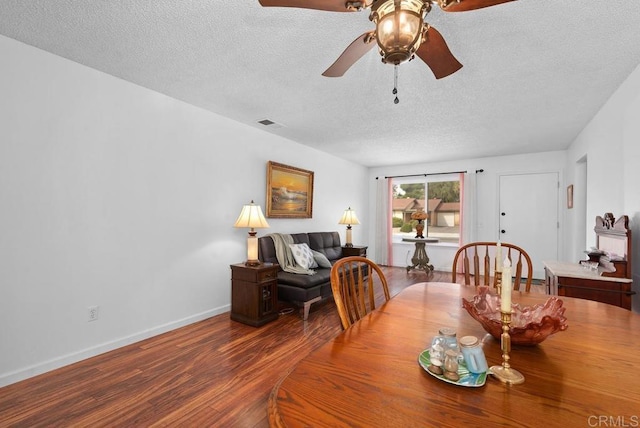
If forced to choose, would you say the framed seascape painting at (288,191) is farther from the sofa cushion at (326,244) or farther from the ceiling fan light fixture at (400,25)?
the ceiling fan light fixture at (400,25)

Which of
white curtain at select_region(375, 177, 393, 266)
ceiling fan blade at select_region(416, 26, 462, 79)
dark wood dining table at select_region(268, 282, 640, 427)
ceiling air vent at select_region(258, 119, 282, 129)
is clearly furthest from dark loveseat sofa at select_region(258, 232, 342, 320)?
white curtain at select_region(375, 177, 393, 266)

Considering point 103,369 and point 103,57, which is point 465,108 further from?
point 103,369

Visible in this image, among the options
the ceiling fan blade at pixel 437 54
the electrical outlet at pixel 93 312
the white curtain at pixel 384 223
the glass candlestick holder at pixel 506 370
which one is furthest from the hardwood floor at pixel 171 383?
the white curtain at pixel 384 223

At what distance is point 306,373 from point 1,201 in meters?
2.57

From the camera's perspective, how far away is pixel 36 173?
A: 2.17 m

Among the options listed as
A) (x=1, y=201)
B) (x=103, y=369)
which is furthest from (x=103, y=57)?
(x=103, y=369)

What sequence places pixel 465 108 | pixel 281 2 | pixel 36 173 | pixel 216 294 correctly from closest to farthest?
1. pixel 281 2
2. pixel 36 173
3. pixel 465 108
4. pixel 216 294

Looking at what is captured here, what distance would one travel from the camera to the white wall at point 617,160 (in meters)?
2.29

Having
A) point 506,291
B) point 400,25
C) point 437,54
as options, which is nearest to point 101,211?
point 400,25

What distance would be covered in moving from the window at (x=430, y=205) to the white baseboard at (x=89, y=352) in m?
4.89

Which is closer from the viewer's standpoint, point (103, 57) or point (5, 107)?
point (5, 107)

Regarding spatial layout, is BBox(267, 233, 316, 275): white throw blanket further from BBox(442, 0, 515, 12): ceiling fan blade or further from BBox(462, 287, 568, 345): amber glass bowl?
BBox(442, 0, 515, 12): ceiling fan blade

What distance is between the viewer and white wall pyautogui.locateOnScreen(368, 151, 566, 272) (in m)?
5.27

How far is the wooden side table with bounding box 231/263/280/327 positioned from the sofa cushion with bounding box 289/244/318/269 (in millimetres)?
582
